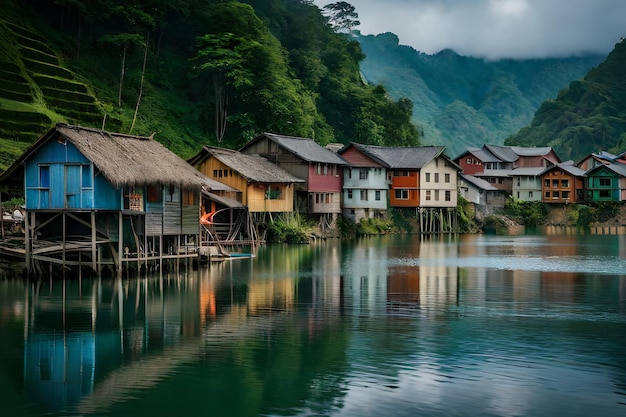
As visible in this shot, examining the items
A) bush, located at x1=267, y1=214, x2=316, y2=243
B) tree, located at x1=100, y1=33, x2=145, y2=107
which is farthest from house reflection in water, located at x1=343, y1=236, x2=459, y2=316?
tree, located at x1=100, y1=33, x2=145, y2=107

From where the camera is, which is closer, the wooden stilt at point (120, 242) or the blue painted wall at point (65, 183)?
the blue painted wall at point (65, 183)

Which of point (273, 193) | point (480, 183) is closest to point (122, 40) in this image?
point (273, 193)

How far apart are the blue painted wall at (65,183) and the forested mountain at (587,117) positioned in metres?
117

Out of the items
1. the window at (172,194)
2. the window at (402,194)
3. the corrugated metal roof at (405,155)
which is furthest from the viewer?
Result: the window at (402,194)

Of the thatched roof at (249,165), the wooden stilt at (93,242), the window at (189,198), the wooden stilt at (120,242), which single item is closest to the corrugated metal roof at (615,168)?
the thatched roof at (249,165)

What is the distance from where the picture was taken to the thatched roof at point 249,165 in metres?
61.1

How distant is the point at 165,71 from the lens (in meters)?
85.1

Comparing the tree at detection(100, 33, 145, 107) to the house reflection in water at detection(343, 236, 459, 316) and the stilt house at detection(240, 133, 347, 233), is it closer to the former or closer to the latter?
the stilt house at detection(240, 133, 347, 233)

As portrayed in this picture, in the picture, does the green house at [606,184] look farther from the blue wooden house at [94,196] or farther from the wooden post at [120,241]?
the wooden post at [120,241]

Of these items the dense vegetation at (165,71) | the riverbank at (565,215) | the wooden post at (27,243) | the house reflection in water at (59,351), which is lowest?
the house reflection in water at (59,351)

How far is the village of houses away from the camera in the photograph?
3703 centimetres

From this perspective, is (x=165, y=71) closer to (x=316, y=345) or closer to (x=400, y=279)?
(x=400, y=279)

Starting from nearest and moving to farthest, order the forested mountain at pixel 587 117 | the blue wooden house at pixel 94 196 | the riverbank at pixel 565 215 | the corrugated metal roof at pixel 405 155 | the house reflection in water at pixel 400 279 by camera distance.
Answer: the house reflection in water at pixel 400 279 < the blue wooden house at pixel 94 196 < the corrugated metal roof at pixel 405 155 < the riverbank at pixel 565 215 < the forested mountain at pixel 587 117

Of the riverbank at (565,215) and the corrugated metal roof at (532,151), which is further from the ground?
the corrugated metal roof at (532,151)
